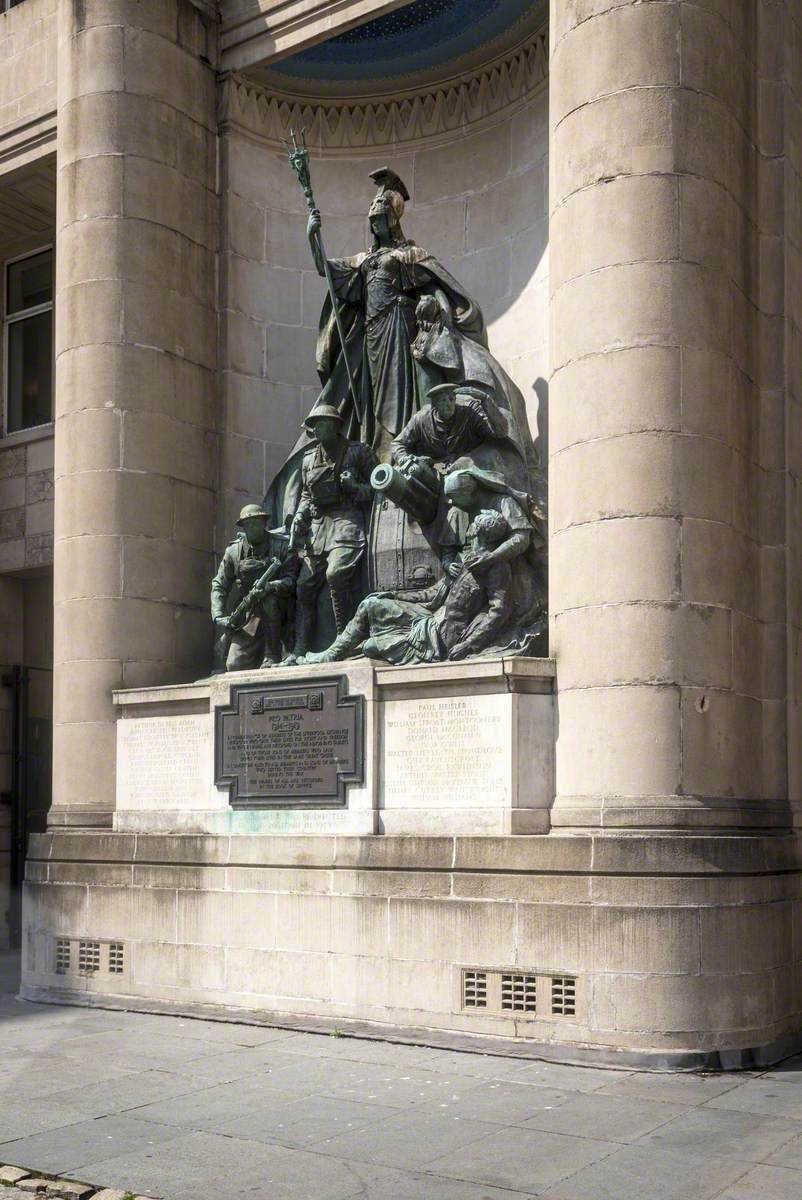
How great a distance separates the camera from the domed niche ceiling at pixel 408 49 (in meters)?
15.5

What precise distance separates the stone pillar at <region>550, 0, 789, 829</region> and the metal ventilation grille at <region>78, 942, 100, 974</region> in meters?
5.32

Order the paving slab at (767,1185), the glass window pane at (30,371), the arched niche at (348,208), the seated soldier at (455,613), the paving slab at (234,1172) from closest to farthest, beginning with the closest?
the paving slab at (767,1185)
the paving slab at (234,1172)
the seated soldier at (455,613)
the arched niche at (348,208)
the glass window pane at (30,371)

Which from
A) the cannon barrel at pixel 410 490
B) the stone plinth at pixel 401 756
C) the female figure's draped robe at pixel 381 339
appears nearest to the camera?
the stone plinth at pixel 401 756

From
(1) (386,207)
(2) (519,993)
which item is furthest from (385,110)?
(2) (519,993)

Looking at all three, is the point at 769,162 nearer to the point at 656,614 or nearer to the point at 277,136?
the point at 656,614

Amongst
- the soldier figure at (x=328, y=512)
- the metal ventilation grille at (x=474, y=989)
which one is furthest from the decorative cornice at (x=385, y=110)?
the metal ventilation grille at (x=474, y=989)

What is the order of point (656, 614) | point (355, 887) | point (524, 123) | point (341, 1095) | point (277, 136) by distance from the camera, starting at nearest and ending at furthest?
point (341, 1095) < point (656, 614) < point (355, 887) < point (524, 123) < point (277, 136)

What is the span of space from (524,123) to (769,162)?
420cm

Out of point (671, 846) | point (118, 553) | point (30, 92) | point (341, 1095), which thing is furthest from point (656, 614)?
point (30, 92)

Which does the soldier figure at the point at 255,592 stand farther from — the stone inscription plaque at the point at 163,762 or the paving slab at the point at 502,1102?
the paving slab at the point at 502,1102

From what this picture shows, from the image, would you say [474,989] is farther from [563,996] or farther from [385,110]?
[385,110]

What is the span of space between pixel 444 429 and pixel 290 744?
10.4ft

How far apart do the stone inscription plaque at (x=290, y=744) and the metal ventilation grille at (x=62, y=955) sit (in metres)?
2.43

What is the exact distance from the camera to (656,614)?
10.9 m
